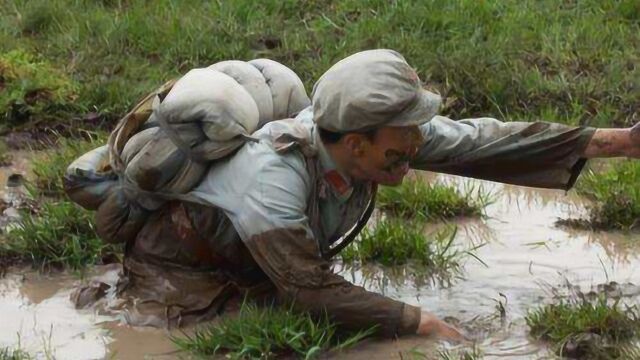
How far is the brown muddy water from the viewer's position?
517 centimetres

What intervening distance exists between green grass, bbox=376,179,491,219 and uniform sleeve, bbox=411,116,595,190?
3.56ft

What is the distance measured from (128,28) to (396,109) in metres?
4.22

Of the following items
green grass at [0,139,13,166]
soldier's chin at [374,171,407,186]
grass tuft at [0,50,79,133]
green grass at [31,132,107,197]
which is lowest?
green grass at [0,139,13,166]

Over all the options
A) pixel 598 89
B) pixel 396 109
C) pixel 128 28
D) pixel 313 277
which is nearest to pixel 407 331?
pixel 313 277

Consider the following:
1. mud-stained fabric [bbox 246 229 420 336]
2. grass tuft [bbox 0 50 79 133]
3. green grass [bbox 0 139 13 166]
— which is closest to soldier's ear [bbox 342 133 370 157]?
mud-stained fabric [bbox 246 229 420 336]

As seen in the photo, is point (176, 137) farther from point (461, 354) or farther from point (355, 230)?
point (461, 354)

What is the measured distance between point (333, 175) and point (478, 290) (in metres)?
0.84

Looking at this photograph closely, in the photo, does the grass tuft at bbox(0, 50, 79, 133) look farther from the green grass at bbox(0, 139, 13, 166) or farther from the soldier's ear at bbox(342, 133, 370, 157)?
the soldier's ear at bbox(342, 133, 370, 157)

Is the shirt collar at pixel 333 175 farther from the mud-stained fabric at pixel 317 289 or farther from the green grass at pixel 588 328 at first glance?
the green grass at pixel 588 328

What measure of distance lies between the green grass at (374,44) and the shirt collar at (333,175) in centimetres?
248

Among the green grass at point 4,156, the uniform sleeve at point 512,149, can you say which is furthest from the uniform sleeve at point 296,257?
the green grass at point 4,156

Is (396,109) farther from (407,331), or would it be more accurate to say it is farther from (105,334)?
(105,334)

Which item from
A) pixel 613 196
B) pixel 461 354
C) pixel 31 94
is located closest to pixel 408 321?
pixel 461 354

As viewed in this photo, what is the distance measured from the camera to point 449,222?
6.41 metres
